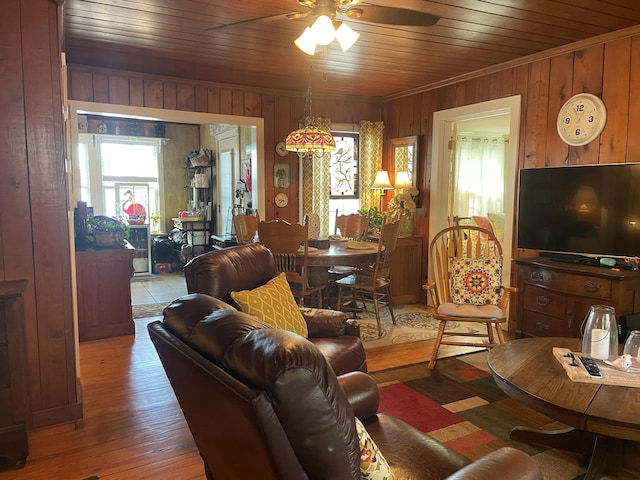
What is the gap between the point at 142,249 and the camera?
7.39 metres

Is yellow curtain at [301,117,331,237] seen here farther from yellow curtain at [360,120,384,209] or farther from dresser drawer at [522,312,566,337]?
dresser drawer at [522,312,566,337]

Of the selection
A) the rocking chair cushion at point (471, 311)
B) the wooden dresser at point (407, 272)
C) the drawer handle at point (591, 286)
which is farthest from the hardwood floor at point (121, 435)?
the wooden dresser at point (407, 272)

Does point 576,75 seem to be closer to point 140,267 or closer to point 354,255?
point 354,255

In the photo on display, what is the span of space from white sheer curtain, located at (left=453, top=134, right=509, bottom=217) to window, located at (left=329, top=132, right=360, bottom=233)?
2.19 metres

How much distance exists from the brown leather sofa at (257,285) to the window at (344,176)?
3274 millimetres

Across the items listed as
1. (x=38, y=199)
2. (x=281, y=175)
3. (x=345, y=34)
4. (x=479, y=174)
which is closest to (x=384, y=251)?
(x=281, y=175)

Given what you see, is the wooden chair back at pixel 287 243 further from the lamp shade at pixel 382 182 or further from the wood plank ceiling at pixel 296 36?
the lamp shade at pixel 382 182

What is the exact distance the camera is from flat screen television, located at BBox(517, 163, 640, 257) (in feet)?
11.2

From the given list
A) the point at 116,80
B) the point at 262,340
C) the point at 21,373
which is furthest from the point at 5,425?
the point at 116,80

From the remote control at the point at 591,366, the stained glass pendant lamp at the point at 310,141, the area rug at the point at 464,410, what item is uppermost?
the stained glass pendant lamp at the point at 310,141

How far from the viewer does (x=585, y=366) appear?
2078 millimetres

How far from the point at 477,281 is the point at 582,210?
983 mm

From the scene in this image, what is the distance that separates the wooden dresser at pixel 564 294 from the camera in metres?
3.22

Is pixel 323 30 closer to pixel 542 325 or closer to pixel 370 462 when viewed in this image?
pixel 370 462
